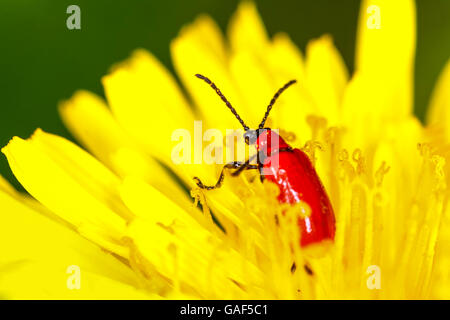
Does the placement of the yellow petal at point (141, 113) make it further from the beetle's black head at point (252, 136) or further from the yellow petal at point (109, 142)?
the beetle's black head at point (252, 136)

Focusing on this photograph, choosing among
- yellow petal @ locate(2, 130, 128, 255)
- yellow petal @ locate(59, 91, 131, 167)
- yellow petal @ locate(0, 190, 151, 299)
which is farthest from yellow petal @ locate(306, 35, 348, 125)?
yellow petal @ locate(0, 190, 151, 299)

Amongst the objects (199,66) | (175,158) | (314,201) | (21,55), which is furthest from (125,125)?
(314,201)

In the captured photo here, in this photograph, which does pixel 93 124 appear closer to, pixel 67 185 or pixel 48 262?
pixel 67 185

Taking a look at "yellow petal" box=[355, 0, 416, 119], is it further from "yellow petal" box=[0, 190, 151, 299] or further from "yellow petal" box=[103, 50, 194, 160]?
"yellow petal" box=[0, 190, 151, 299]

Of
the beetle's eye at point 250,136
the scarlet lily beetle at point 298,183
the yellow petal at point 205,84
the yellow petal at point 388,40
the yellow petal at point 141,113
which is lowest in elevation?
the scarlet lily beetle at point 298,183

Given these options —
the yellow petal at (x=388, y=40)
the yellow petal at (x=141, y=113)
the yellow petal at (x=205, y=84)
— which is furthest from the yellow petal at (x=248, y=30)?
the yellow petal at (x=141, y=113)

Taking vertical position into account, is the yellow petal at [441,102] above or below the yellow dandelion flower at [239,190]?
above

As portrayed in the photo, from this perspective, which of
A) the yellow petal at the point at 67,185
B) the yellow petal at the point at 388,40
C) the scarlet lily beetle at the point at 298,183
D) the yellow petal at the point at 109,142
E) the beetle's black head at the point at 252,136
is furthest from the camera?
the yellow petal at the point at 388,40
